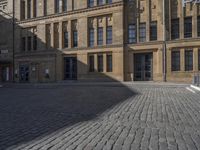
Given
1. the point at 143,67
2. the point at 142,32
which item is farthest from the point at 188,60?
the point at 142,32

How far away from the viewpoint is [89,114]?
28.1 ft

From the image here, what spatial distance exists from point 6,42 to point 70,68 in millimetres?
12476

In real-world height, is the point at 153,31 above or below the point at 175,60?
above

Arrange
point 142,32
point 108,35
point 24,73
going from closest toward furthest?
1. point 142,32
2. point 108,35
3. point 24,73

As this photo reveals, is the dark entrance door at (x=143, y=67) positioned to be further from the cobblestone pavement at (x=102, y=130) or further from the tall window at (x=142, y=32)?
the cobblestone pavement at (x=102, y=130)

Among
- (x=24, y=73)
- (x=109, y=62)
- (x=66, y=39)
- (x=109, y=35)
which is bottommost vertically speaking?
(x=24, y=73)

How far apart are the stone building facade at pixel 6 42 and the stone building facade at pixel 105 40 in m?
1.43

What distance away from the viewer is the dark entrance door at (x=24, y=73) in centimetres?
3794

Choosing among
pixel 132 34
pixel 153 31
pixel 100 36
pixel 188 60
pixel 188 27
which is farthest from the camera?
pixel 100 36

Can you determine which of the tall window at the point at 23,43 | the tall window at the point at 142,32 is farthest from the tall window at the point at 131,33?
the tall window at the point at 23,43

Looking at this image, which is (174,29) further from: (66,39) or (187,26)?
(66,39)

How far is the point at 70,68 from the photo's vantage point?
3475 cm

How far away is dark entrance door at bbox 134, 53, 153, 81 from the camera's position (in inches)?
1210

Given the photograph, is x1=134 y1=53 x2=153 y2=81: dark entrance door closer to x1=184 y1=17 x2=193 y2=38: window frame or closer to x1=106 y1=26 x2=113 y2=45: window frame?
x1=106 y1=26 x2=113 y2=45: window frame
